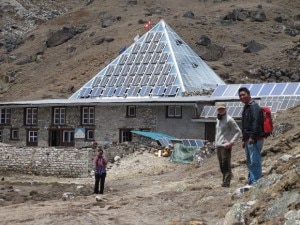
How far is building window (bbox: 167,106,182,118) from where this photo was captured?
137ft

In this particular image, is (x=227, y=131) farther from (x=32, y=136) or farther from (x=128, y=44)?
(x=128, y=44)

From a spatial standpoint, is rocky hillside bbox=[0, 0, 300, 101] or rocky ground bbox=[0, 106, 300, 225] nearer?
rocky ground bbox=[0, 106, 300, 225]

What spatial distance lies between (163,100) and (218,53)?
3653cm

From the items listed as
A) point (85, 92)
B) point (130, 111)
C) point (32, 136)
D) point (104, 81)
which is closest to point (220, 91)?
point (130, 111)

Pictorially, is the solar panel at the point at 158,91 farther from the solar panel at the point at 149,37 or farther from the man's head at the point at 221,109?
the man's head at the point at 221,109

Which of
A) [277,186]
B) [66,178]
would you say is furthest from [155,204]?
[66,178]

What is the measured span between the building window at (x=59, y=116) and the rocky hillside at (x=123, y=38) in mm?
20589

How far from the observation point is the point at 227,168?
14.8 meters

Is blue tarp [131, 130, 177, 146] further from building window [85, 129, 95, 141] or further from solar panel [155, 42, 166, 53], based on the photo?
solar panel [155, 42, 166, 53]

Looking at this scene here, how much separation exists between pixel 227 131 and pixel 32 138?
1333 inches

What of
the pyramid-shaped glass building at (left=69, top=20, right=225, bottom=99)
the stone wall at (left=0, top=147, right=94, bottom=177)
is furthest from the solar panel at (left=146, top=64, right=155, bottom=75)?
the stone wall at (left=0, top=147, right=94, bottom=177)

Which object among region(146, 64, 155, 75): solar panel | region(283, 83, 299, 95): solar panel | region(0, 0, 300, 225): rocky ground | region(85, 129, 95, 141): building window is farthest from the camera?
region(146, 64, 155, 75): solar panel

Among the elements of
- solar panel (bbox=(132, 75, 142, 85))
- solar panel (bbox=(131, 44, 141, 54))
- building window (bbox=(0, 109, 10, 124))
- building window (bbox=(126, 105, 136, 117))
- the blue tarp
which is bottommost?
the blue tarp

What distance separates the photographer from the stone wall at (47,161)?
33.4 metres
